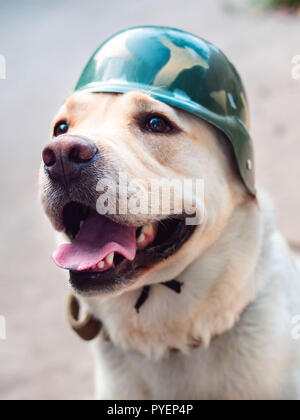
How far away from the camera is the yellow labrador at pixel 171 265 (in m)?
1.87

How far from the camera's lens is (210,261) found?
2197mm

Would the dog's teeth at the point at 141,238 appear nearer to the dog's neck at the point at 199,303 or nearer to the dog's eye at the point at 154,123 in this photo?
the dog's neck at the point at 199,303

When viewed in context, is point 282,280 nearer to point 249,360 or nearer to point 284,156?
point 249,360

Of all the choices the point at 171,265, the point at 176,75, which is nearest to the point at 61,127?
the point at 176,75

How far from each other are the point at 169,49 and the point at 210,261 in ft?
3.04

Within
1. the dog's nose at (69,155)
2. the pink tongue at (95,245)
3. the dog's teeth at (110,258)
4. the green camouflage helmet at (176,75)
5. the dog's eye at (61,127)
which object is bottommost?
the dog's teeth at (110,258)

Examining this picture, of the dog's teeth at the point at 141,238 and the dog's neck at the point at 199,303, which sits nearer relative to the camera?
the dog's teeth at the point at 141,238

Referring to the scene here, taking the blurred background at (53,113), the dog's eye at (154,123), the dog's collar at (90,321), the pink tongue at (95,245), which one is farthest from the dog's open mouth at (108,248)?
the blurred background at (53,113)

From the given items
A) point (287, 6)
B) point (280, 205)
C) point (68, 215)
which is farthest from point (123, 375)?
point (287, 6)

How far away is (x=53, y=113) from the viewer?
734 centimetres

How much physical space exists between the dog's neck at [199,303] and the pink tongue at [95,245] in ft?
1.28

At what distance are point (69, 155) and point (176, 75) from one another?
64 cm

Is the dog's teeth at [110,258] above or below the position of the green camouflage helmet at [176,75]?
below

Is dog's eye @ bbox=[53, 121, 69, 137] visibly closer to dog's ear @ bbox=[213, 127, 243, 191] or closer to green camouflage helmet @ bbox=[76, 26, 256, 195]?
green camouflage helmet @ bbox=[76, 26, 256, 195]
